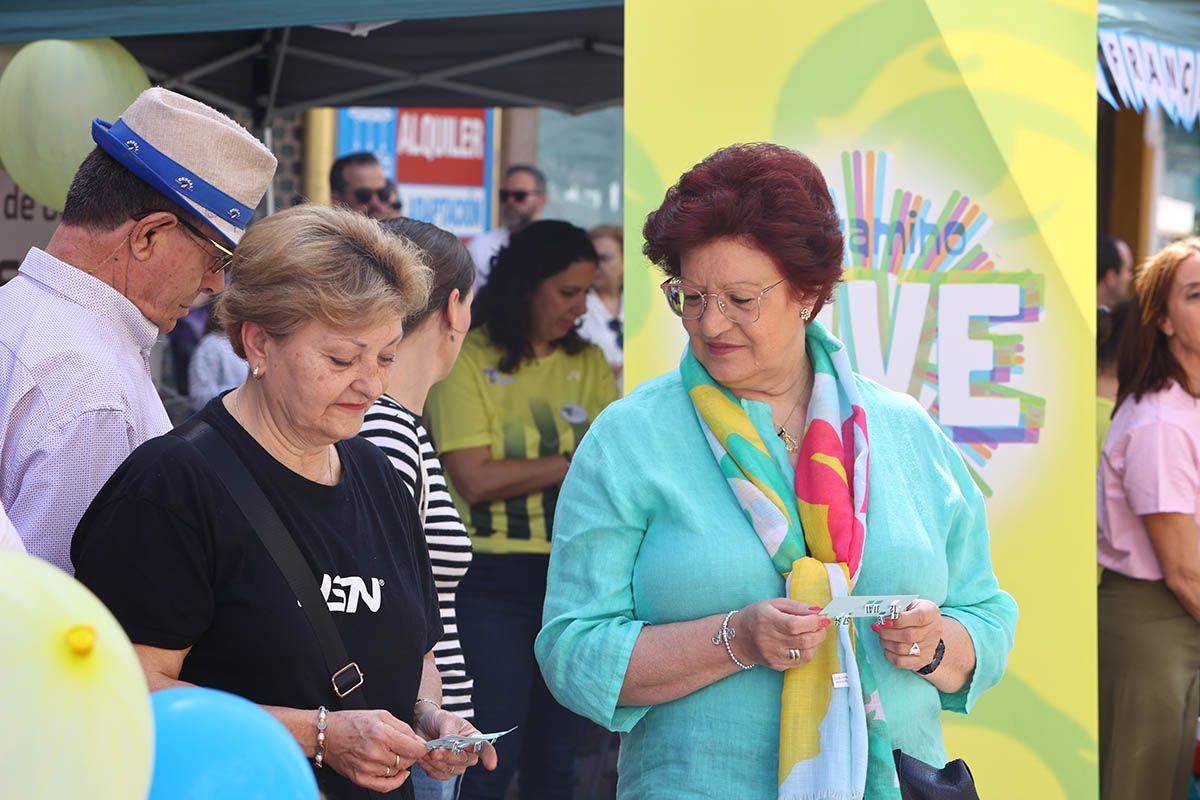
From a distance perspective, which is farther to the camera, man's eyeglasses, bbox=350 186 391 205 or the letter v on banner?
man's eyeglasses, bbox=350 186 391 205

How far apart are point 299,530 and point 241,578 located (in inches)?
5.1

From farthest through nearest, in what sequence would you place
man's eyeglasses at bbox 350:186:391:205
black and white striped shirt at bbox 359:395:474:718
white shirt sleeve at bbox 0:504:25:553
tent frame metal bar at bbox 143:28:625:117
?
man's eyeglasses at bbox 350:186:391:205
tent frame metal bar at bbox 143:28:625:117
black and white striped shirt at bbox 359:395:474:718
white shirt sleeve at bbox 0:504:25:553

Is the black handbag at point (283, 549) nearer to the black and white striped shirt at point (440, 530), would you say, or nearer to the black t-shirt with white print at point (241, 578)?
the black t-shirt with white print at point (241, 578)

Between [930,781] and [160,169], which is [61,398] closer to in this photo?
[160,169]

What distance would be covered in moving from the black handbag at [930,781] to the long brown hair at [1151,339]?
2310 mm

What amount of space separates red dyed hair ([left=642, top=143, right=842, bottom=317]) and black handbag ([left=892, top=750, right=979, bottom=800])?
2.61 feet

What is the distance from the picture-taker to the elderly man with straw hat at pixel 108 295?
2.21m

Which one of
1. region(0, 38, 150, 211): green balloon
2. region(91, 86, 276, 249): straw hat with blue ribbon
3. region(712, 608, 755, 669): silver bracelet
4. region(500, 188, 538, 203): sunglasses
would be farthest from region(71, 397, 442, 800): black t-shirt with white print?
region(500, 188, 538, 203): sunglasses

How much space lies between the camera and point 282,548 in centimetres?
206

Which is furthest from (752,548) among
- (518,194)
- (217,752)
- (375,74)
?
(518,194)

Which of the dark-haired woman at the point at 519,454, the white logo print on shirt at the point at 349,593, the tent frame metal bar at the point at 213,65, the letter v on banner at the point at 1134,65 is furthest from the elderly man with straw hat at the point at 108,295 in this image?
the tent frame metal bar at the point at 213,65

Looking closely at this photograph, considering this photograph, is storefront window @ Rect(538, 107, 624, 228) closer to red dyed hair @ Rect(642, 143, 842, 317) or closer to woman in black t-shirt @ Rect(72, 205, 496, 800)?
red dyed hair @ Rect(642, 143, 842, 317)

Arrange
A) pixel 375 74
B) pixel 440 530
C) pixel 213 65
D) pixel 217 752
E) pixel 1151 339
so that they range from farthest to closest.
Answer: pixel 375 74 < pixel 213 65 < pixel 1151 339 < pixel 440 530 < pixel 217 752

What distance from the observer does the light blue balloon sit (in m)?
1.54
